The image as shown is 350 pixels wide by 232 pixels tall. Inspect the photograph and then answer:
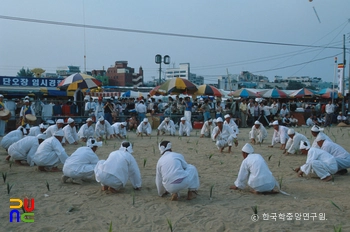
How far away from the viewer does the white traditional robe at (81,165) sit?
756 cm

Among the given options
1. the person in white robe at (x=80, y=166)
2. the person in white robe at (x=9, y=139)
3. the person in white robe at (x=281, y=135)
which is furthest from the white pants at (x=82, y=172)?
the person in white robe at (x=281, y=135)

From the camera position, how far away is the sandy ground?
5383 mm

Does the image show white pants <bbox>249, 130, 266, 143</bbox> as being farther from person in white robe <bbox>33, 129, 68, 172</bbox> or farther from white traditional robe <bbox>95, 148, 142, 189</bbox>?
white traditional robe <bbox>95, 148, 142, 189</bbox>

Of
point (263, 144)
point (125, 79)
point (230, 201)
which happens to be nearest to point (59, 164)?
point (230, 201)

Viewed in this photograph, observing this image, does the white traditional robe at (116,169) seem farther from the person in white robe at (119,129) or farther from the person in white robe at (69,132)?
the person in white robe at (119,129)

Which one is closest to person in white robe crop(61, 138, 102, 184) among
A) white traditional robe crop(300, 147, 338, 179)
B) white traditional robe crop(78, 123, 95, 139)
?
white traditional robe crop(300, 147, 338, 179)

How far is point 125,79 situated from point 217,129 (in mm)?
53658

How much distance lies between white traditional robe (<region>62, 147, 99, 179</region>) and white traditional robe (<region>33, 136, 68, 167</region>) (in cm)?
100

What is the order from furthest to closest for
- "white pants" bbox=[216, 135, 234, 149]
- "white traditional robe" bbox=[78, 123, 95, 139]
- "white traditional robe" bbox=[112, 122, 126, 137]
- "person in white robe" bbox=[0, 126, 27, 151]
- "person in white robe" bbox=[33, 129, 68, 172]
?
"white traditional robe" bbox=[112, 122, 126, 137], "white traditional robe" bbox=[78, 123, 95, 139], "white pants" bbox=[216, 135, 234, 149], "person in white robe" bbox=[0, 126, 27, 151], "person in white robe" bbox=[33, 129, 68, 172]

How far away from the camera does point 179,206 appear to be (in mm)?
6227

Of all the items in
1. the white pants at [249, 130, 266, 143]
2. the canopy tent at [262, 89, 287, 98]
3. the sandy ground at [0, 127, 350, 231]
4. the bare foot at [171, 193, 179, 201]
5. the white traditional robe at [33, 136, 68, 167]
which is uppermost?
the canopy tent at [262, 89, 287, 98]

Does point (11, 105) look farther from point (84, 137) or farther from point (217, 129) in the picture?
point (217, 129)
